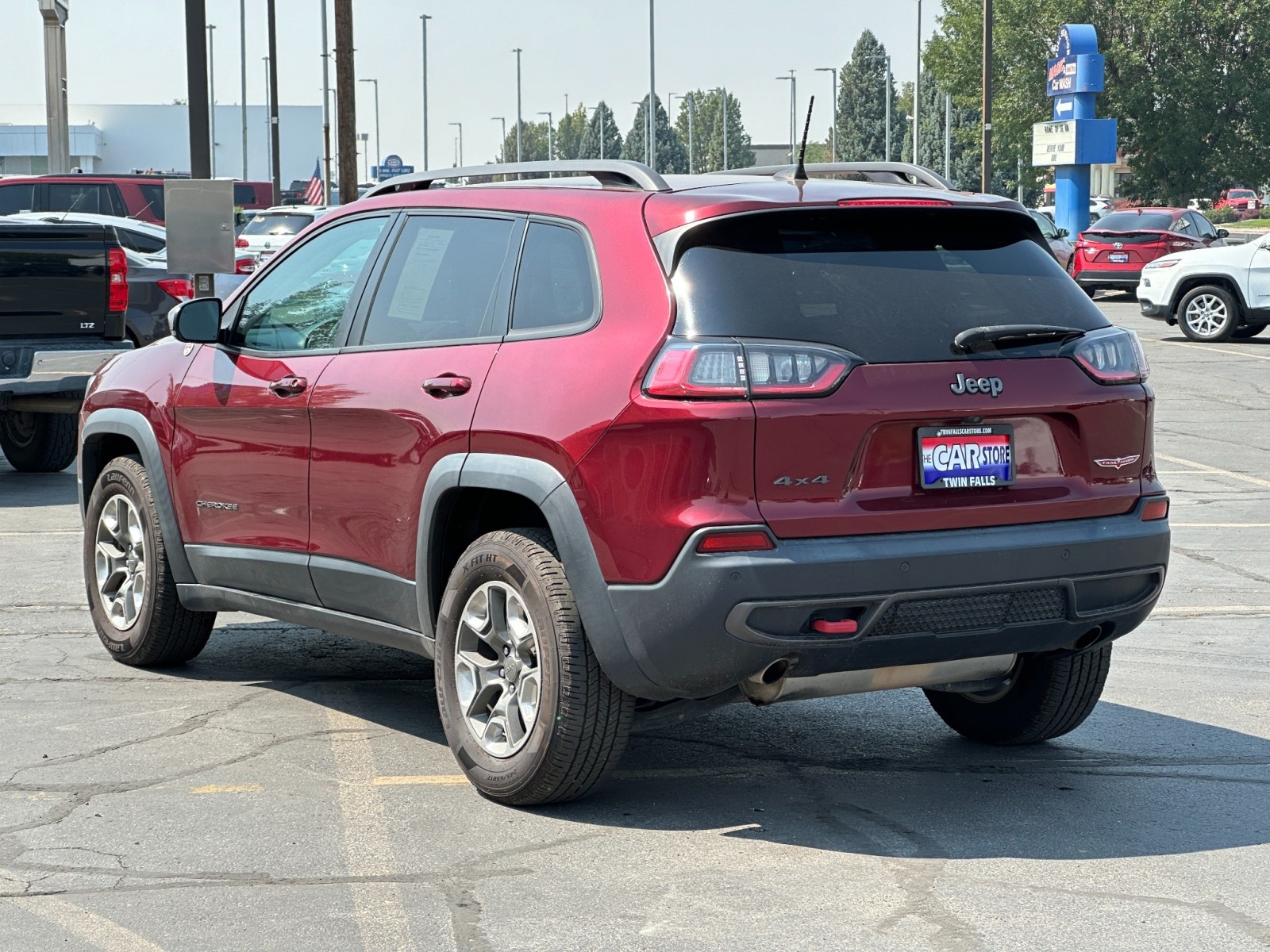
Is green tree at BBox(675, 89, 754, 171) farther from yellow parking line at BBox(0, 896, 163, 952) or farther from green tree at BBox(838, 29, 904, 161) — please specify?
yellow parking line at BBox(0, 896, 163, 952)

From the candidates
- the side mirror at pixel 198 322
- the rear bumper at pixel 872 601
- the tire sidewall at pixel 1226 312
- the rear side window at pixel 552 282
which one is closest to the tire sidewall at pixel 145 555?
the side mirror at pixel 198 322

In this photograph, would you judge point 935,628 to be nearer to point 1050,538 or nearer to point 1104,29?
point 1050,538

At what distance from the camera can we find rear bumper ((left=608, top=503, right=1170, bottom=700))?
4387 millimetres

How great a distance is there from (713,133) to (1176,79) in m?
113

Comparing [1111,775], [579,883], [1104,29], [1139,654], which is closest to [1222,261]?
[1139,654]

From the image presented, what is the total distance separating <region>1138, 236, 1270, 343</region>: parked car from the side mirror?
63.8ft

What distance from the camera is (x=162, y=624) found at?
659cm

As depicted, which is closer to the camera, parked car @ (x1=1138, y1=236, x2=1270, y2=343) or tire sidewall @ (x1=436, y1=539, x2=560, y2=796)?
tire sidewall @ (x1=436, y1=539, x2=560, y2=796)

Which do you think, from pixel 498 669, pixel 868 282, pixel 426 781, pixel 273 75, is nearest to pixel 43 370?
pixel 426 781

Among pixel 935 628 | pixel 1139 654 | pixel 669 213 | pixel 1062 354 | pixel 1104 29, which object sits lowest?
pixel 1139 654

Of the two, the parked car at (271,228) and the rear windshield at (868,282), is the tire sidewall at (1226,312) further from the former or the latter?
the rear windshield at (868,282)

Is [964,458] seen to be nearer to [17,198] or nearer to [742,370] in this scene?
[742,370]

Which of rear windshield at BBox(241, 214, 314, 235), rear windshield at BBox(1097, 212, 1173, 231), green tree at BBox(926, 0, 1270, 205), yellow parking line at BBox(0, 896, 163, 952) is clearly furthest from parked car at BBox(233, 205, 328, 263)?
green tree at BBox(926, 0, 1270, 205)

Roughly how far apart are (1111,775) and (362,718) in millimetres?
2493
